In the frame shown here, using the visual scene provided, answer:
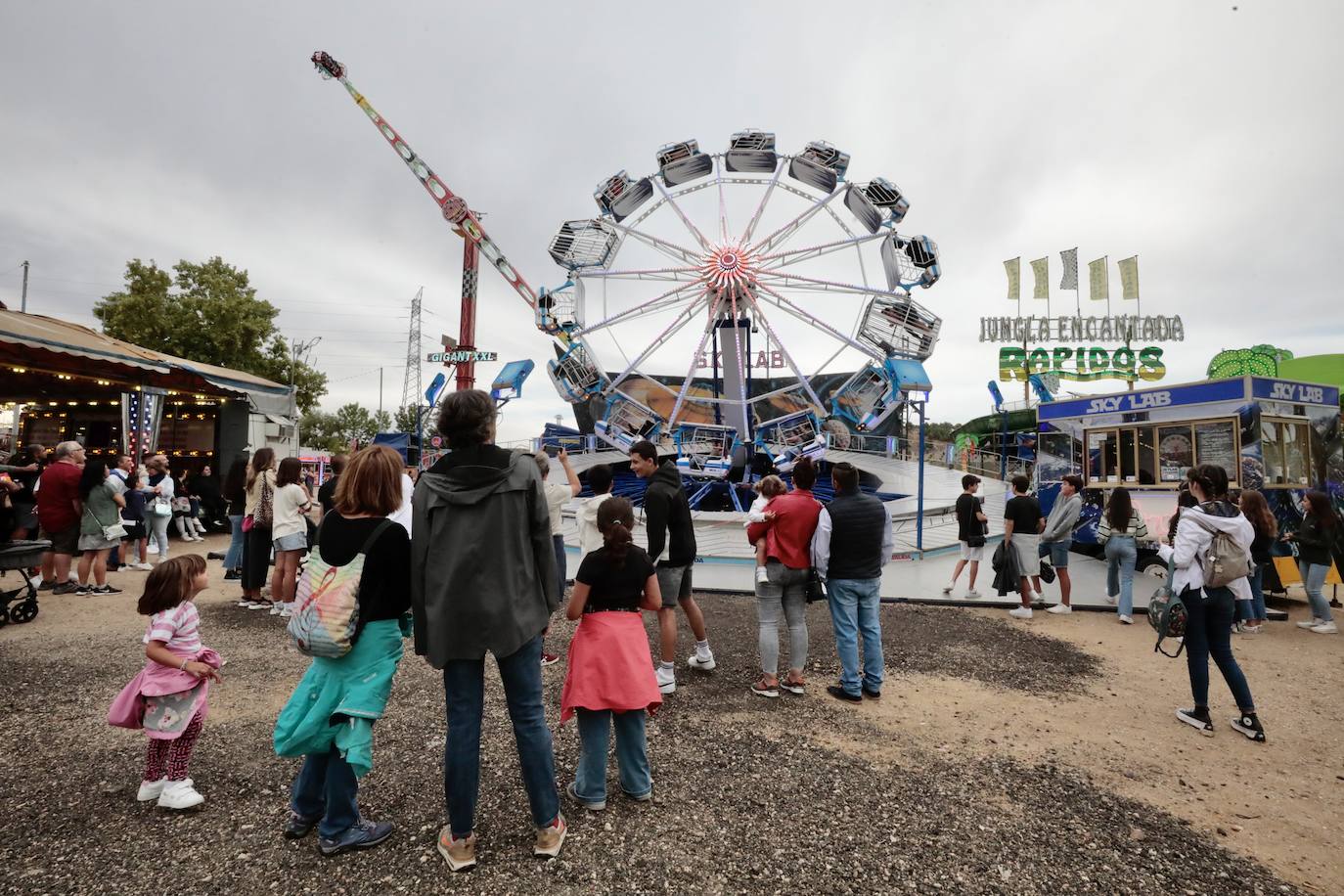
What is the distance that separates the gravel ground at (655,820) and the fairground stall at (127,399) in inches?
413

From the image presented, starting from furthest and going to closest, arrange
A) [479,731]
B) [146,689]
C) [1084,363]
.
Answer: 1. [1084,363]
2. [146,689]
3. [479,731]

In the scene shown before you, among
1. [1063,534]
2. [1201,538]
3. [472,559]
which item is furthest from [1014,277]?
[472,559]

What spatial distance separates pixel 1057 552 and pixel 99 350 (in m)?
16.4

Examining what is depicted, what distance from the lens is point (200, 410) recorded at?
16312 millimetres

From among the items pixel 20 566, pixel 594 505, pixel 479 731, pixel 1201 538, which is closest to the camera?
pixel 479 731

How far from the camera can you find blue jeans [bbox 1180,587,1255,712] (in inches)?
153

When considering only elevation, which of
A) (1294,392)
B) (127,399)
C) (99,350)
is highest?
(99,350)

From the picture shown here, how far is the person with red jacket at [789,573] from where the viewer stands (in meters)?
4.38

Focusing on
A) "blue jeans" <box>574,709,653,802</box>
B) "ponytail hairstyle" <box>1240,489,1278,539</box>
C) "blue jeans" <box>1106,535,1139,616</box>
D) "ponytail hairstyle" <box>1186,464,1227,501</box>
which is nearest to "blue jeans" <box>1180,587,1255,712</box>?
"ponytail hairstyle" <box>1186,464,1227,501</box>

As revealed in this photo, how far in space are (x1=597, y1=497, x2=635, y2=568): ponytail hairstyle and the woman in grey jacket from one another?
1.38 ft

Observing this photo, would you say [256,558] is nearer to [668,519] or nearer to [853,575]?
[668,519]

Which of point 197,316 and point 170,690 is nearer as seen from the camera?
point 170,690

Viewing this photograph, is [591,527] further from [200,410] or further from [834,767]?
[200,410]

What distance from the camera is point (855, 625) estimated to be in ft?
14.5
